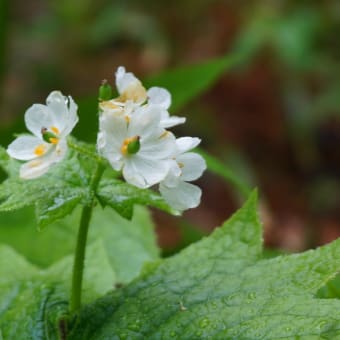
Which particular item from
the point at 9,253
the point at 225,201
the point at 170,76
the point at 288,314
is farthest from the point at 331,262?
the point at 225,201

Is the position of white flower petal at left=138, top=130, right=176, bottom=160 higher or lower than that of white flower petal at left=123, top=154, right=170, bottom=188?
higher

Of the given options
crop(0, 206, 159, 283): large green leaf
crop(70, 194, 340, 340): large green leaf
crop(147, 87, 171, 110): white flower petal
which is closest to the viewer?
crop(70, 194, 340, 340): large green leaf

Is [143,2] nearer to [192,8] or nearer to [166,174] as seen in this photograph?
[192,8]

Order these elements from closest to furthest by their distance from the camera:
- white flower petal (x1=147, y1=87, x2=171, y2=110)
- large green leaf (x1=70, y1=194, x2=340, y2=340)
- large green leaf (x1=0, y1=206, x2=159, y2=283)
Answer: large green leaf (x1=70, y1=194, x2=340, y2=340)
white flower petal (x1=147, y1=87, x2=171, y2=110)
large green leaf (x1=0, y1=206, x2=159, y2=283)

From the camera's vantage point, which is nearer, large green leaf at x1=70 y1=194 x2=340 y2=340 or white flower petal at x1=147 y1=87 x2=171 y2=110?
large green leaf at x1=70 y1=194 x2=340 y2=340

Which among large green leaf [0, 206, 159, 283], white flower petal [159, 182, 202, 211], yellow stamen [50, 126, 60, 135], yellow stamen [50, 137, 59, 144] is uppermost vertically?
large green leaf [0, 206, 159, 283]

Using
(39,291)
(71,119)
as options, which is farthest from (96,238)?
(71,119)

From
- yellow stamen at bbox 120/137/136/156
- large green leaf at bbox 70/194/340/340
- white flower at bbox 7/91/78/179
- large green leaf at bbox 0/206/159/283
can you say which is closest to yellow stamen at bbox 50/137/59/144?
white flower at bbox 7/91/78/179

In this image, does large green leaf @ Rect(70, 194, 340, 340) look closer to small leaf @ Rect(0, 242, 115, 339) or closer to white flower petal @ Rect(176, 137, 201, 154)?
small leaf @ Rect(0, 242, 115, 339)
